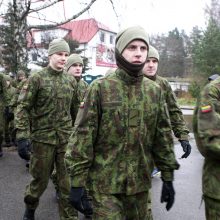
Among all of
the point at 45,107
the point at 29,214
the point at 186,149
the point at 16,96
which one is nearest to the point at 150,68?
the point at 186,149

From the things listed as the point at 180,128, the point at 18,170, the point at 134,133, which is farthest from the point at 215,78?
the point at 18,170

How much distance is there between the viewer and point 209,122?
2760 millimetres

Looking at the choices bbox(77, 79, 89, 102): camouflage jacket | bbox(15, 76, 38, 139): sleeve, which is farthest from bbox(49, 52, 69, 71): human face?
bbox(77, 79, 89, 102): camouflage jacket

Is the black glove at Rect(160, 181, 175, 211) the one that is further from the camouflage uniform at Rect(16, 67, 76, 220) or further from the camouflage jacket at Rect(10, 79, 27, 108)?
the camouflage jacket at Rect(10, 79, 27, 108)

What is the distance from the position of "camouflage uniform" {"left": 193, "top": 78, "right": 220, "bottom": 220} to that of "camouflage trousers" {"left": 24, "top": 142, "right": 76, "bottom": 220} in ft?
6.52

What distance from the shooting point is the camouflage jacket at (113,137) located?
2932mm

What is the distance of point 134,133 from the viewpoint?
2982 mm

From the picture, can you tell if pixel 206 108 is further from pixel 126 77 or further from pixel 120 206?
pixel 120 206

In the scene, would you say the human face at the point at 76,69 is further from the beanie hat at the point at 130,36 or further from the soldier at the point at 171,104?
the beanie hat at the point at 130,36

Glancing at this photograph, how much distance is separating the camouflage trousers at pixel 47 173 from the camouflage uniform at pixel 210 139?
1986 mm

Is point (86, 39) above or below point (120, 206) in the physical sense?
above

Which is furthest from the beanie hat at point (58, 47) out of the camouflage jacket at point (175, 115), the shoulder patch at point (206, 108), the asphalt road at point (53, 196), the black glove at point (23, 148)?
the shoulder patch at point (206, 108)

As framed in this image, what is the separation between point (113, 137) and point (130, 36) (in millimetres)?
782

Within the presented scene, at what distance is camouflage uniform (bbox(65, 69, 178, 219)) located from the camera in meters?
2.92
